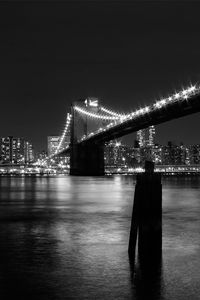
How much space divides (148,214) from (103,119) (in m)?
89.1

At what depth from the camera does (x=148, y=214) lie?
962 cm

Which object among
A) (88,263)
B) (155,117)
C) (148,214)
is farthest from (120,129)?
(148,214)

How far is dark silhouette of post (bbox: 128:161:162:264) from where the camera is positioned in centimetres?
948

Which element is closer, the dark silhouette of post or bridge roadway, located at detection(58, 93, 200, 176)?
the dark silhouette of post

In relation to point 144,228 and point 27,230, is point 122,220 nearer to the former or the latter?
point 27,230

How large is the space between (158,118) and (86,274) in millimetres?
49186

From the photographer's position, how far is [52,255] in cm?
1101

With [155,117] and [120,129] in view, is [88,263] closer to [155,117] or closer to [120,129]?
[155,117]

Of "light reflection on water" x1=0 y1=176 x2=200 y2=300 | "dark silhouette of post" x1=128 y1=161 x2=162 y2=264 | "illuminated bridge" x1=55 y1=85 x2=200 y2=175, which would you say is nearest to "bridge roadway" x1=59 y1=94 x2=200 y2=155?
"illuminated bridge" x1=55 y1=85 x2=200 y2=175

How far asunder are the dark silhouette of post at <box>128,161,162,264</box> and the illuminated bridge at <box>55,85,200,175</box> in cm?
3589

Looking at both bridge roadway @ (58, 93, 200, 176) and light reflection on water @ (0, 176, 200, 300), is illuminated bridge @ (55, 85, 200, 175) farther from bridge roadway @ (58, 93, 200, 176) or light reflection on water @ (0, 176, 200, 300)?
light reflection on water @ (0, 176, 200, 300)

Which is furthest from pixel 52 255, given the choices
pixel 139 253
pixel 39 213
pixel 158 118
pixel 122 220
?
pixel 158 118

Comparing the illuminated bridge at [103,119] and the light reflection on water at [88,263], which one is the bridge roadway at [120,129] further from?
the light reflection on water at [88,263]

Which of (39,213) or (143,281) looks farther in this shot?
(39,213)
